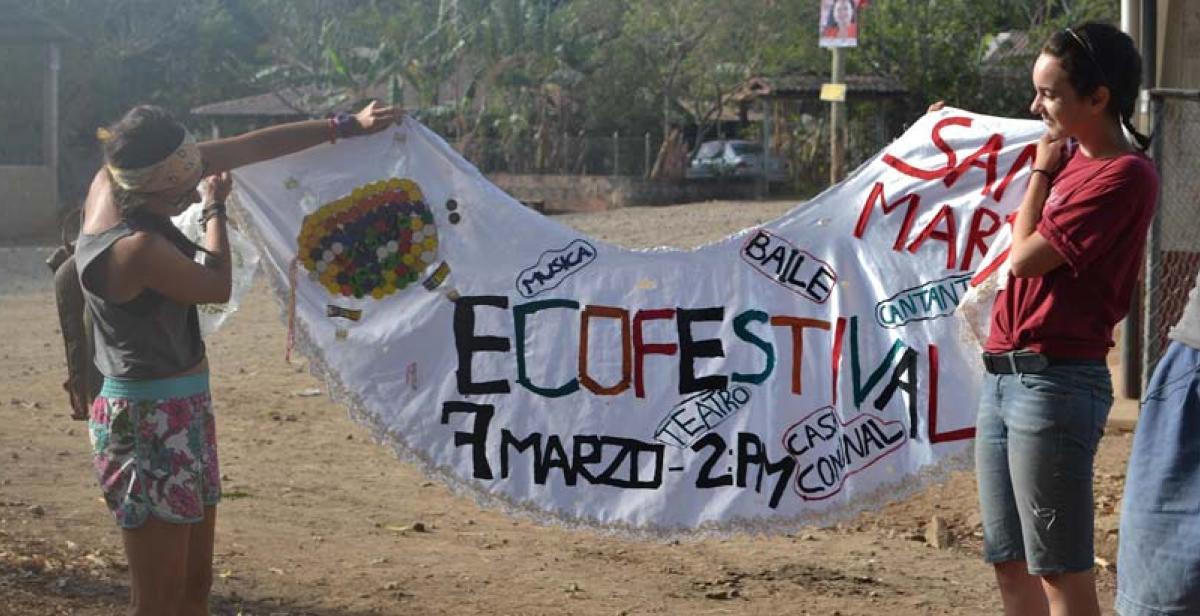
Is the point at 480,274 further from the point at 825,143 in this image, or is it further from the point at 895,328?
the point at 825,143

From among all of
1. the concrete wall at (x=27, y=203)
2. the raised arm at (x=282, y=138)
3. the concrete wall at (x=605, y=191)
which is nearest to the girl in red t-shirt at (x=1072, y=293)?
the raised arm at (x=282, y=138)

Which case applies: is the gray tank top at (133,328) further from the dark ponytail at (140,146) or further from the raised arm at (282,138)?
the raised arm at (282,138)

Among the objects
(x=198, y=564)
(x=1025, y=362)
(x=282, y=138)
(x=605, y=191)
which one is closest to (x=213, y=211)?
(x=282, y=138)

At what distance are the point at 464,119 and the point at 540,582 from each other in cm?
2981

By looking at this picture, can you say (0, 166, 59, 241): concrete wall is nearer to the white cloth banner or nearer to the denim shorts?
the white cloth banner

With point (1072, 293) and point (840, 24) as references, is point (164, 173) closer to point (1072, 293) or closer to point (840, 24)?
point (1072, 293)

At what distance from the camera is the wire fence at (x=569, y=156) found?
115 ft

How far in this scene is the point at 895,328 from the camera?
16.7 ft

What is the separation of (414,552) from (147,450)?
2.69 meters

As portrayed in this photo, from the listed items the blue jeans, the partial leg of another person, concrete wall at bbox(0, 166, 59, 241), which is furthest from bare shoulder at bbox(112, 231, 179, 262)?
concrete wall at bbox(0, 166, 59, 241)

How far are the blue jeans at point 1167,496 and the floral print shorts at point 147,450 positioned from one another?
2355mm

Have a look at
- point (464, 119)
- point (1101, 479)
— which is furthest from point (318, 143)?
point (464, 119)

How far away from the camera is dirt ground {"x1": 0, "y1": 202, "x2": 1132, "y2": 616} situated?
19.3 feet

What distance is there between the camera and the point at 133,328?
4117 millimetres
